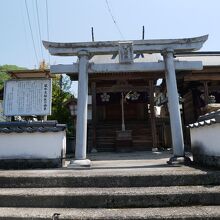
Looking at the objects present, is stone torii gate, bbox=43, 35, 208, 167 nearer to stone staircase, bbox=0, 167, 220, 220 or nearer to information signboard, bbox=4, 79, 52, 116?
information signboard, bbox=4, 79, 52, 116

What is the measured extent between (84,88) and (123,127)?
24.0 feet

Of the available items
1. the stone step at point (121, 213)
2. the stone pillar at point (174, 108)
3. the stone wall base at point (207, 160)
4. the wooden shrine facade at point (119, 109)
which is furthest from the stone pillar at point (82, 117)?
the wooden shrine facade at point (119, 109)

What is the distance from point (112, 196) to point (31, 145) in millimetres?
3181

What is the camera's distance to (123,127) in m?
13.8

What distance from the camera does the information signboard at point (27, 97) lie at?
6723 mm

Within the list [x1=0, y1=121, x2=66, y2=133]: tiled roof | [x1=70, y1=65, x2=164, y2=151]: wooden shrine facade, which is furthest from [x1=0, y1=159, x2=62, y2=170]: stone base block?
[x1=70, y1=65, x2=164, y2=151]: wooden shrine facade

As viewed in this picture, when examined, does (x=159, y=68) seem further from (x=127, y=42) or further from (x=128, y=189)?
(x=128, y=189)

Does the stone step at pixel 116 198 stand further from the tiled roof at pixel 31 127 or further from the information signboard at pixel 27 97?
the information signboard at pixel 27 97

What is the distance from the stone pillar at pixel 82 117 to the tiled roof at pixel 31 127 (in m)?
0.52

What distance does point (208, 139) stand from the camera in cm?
541

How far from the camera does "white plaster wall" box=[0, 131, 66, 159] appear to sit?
6242mm

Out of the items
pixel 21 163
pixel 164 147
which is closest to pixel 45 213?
pixel 21 163

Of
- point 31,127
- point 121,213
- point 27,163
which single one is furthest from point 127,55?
point 121,213

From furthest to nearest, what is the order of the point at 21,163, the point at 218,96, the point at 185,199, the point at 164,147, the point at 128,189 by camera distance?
1. the point at 218,96
2. the point at 164,147
3. the point at 21,163
4. the point at 128,189
5. the point at 185,199
